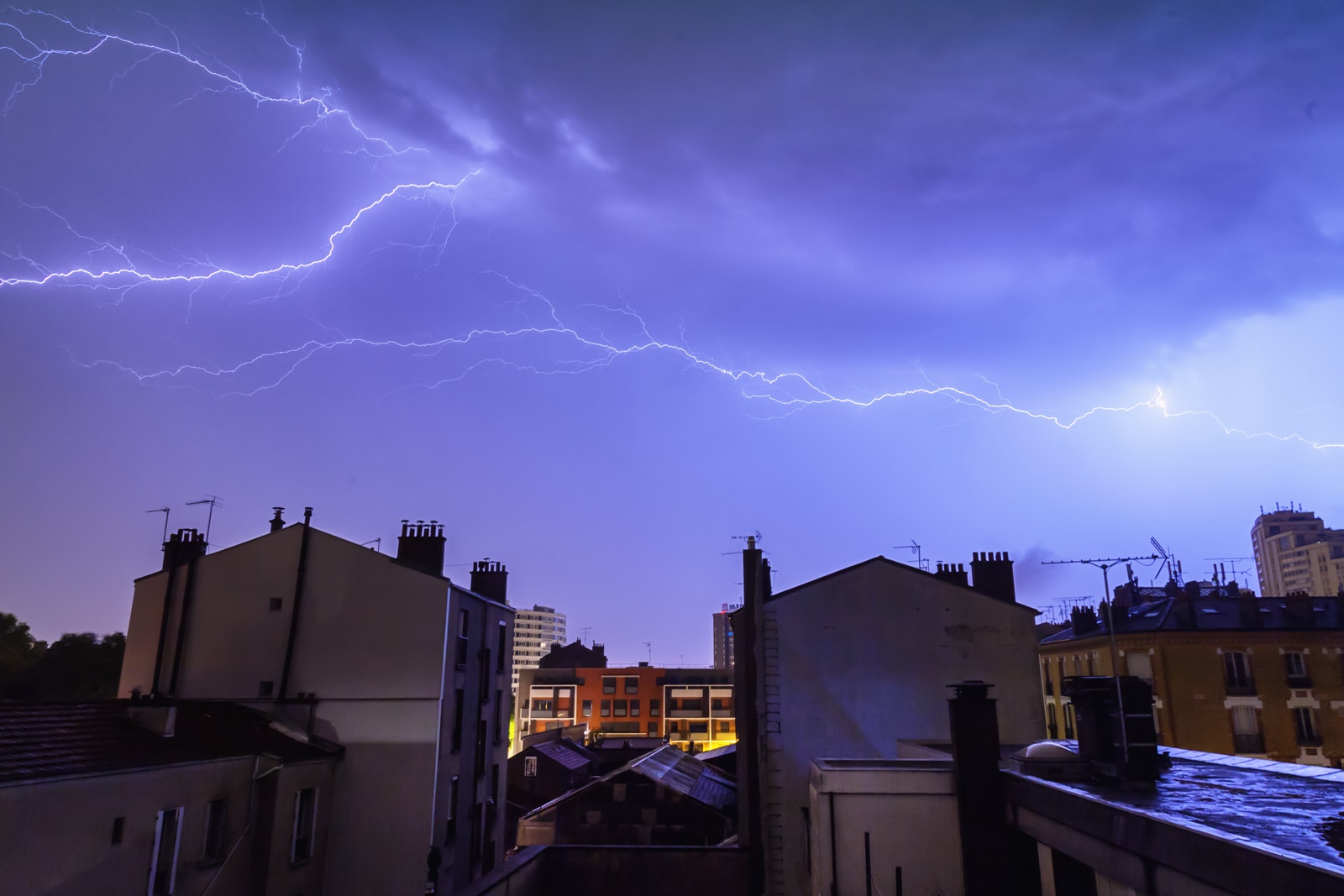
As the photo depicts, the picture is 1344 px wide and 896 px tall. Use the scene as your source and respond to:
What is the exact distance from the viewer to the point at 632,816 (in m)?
31.4

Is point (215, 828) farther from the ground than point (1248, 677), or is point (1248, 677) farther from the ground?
point (1248, 677)

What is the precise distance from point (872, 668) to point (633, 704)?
64.9 metres

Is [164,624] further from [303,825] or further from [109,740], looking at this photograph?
[109,740]

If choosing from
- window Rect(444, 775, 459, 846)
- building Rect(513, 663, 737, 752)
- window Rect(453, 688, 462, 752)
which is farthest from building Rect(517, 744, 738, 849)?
building Rect(513, 663, 737, 752)

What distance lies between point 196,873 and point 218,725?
150 inches

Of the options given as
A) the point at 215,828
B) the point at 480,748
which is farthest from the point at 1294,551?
the point at 215,828

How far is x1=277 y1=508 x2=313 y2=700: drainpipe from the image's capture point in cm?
2323

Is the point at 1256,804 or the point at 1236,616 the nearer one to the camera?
the point at 1256,804

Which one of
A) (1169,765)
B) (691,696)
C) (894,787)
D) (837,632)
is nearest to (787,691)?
(837,632)

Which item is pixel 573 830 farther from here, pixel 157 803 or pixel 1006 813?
pixel 1006 813

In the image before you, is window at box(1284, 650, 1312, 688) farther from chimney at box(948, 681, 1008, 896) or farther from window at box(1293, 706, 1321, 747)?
chimney at box(948, 681, 1008, 896)

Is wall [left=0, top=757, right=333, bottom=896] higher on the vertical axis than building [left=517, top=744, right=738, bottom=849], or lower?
higher

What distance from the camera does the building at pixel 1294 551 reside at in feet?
526

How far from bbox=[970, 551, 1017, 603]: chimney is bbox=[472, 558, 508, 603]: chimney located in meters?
17.0
